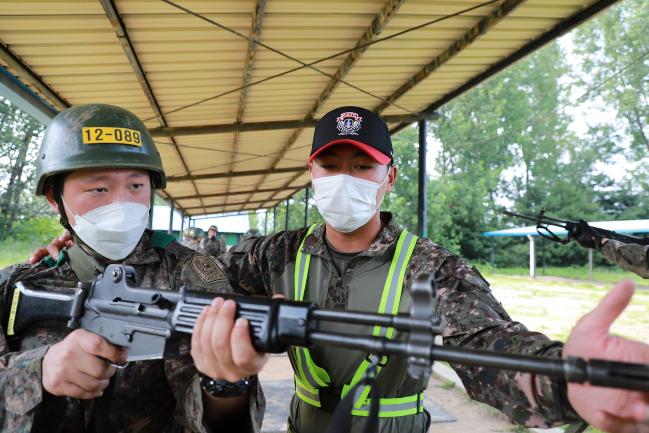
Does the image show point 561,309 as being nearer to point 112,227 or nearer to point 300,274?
point 300,274

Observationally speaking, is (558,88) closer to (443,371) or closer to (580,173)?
(580,173)

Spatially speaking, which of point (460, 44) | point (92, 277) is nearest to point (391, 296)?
point (92, 277)

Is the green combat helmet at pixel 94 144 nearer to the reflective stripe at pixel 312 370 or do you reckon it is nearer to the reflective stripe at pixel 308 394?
the reflective stripe at pixel 312 370

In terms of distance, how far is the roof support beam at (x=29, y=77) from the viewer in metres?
4.81

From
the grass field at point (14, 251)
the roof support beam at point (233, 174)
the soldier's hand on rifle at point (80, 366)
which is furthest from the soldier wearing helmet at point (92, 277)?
the roof support beam at point (233, 174)

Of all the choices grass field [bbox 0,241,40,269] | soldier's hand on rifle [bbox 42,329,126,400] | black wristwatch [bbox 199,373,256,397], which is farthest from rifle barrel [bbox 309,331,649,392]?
grass field [bbox 0,241,40,269]

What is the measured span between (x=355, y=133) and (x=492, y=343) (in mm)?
1210

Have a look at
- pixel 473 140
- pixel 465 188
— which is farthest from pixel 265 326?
pixel 473 140

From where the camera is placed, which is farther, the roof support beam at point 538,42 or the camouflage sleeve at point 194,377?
the roof support beam at point 538,42

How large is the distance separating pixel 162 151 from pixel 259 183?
28.2 feet

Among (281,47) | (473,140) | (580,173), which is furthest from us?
(473,140)

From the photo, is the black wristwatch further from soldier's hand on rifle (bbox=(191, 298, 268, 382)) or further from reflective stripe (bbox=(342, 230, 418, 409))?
reflective stripe (bbox=(342, 230, 418, 409))

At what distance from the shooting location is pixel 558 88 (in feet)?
134

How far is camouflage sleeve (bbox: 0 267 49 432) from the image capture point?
5.55 ft
